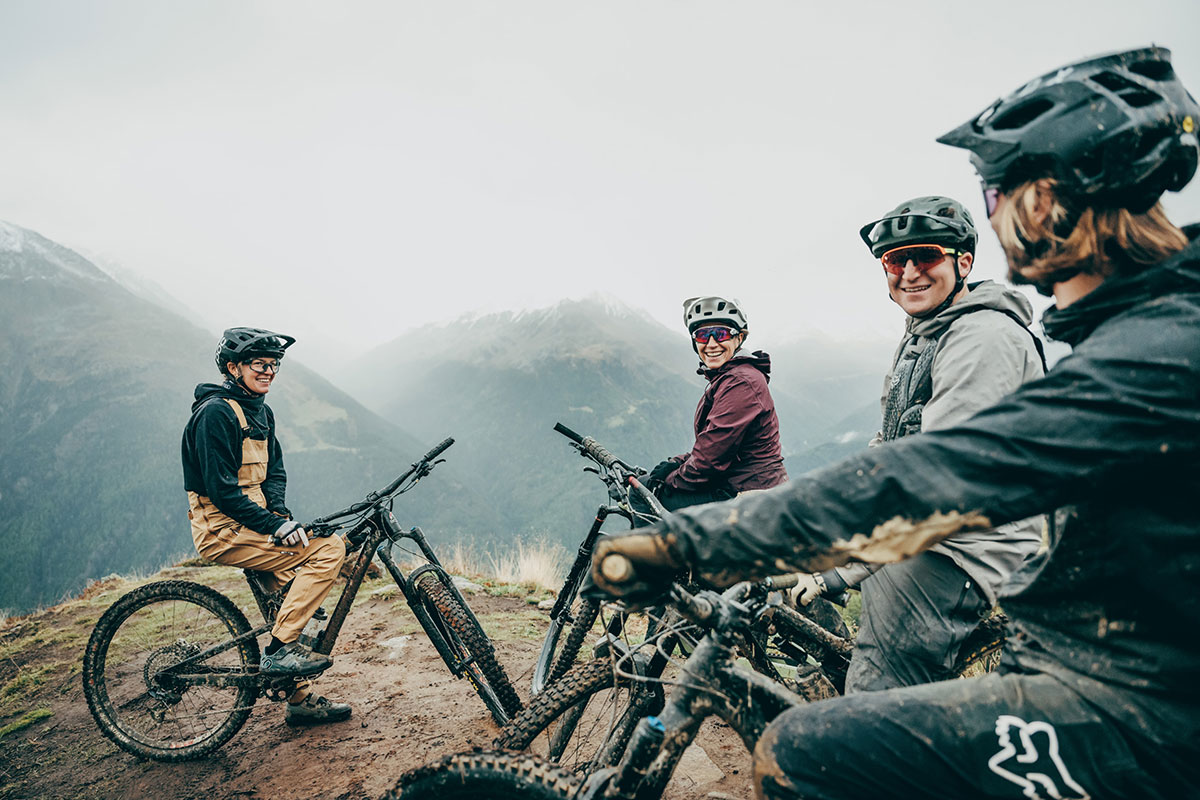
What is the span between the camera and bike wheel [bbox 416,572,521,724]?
388 cm

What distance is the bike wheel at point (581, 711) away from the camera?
2.22m

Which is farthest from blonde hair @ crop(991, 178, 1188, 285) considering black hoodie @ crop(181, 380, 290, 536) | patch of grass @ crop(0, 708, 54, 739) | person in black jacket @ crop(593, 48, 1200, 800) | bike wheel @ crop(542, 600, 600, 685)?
patch of grass @ crop(0, 708, 54, 739)

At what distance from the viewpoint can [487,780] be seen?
1.71 meters

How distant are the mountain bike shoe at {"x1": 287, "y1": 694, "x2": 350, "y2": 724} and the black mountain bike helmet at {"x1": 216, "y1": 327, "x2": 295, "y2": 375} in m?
2.82

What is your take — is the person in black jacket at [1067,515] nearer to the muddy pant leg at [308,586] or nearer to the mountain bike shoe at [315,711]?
the muddy pant leg at [308,586]

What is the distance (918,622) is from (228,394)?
4.97 m

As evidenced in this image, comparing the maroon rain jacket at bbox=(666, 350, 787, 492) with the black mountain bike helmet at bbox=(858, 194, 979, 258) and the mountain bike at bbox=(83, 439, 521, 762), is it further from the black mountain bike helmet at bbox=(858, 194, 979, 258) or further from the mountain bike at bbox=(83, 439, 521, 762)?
the mountain bike at bbox=(83, 439, 521, 762)

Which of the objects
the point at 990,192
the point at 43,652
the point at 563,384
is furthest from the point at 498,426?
the point at 990,192

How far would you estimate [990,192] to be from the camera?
5.12 feet

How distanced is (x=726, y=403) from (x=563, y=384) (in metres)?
88.1

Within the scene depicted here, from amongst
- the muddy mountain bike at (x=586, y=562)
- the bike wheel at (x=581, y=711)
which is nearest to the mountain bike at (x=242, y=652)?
the muddy mountain bike at (x=586, y=562)

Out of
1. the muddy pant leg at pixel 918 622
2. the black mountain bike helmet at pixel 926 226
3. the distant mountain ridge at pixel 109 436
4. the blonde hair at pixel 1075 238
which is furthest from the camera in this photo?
the distant mountain ridge at pixel 109 436

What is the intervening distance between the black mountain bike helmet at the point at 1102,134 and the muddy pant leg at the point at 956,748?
121cm

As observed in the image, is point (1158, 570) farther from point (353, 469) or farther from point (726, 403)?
point (353, 469)
